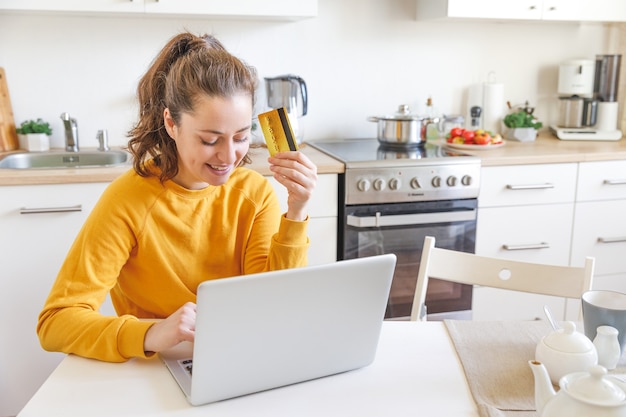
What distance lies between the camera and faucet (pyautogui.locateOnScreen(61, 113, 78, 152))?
2688mm

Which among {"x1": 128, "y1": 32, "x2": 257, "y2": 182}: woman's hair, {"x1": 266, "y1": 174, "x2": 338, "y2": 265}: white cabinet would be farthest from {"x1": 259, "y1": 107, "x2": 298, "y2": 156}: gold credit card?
{"x1": 266, "y1": 174, "x2": 338, "y2": 265}: white cabinet

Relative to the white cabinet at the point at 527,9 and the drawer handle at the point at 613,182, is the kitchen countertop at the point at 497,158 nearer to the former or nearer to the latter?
the drawer handle at the point at 613,182

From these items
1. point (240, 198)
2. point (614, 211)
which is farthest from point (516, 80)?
point (240, 198)

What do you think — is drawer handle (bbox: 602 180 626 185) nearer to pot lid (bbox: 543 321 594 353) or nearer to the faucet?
pot lid (bbox: 543 321 594 353)

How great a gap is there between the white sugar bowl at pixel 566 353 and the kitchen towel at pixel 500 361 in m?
0.05

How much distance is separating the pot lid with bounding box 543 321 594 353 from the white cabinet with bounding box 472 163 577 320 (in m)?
1.61

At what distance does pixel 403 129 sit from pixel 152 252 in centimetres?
165

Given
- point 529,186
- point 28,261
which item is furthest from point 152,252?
point 529,186

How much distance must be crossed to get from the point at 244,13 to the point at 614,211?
1.75 m

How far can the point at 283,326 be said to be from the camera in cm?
98

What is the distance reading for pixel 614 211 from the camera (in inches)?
111

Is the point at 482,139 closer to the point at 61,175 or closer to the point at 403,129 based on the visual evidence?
the point at 403,129

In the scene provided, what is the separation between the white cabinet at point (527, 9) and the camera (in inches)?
109

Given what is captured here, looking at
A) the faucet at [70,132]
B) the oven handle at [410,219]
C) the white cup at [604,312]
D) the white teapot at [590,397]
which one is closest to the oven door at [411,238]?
the oven handle at [410,219]
